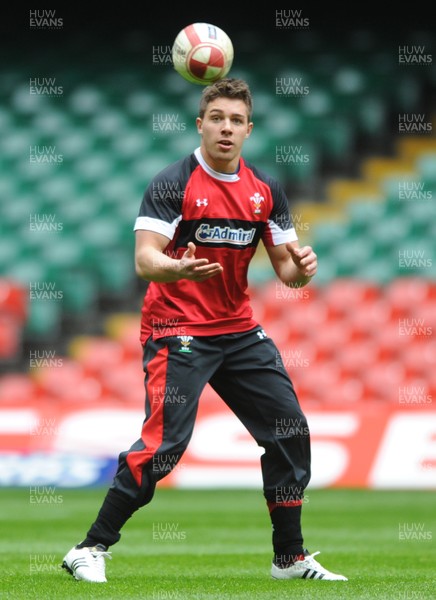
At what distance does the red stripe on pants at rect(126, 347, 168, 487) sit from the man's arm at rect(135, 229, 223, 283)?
18.1 inches

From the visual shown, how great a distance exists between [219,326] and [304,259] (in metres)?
0.52

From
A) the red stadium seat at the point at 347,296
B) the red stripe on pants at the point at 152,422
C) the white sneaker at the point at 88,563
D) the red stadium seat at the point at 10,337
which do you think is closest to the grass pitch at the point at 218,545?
the white sneaker at the point at 88,563

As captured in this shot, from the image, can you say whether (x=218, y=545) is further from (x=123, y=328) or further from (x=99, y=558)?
(x=123, y=328)

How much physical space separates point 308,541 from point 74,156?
10434 millimetres

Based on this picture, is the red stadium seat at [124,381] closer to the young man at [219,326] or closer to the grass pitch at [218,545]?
the grass pitch at [218,545]

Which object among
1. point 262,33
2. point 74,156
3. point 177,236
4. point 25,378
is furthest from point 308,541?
point 262,33

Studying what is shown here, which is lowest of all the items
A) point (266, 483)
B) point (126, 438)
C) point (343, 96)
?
point (126, 438)

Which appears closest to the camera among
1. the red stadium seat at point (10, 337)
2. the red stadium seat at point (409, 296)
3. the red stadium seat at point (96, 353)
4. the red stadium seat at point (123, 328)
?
the red stadium seat at point (409, 296)

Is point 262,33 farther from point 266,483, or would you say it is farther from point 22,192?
point 266,483

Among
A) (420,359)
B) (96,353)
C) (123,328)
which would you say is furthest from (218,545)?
(123,328)

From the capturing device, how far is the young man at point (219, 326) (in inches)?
212

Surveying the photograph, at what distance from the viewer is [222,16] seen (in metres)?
18.8

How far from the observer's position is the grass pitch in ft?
16.5

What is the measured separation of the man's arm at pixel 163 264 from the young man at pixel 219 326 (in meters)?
0.01
